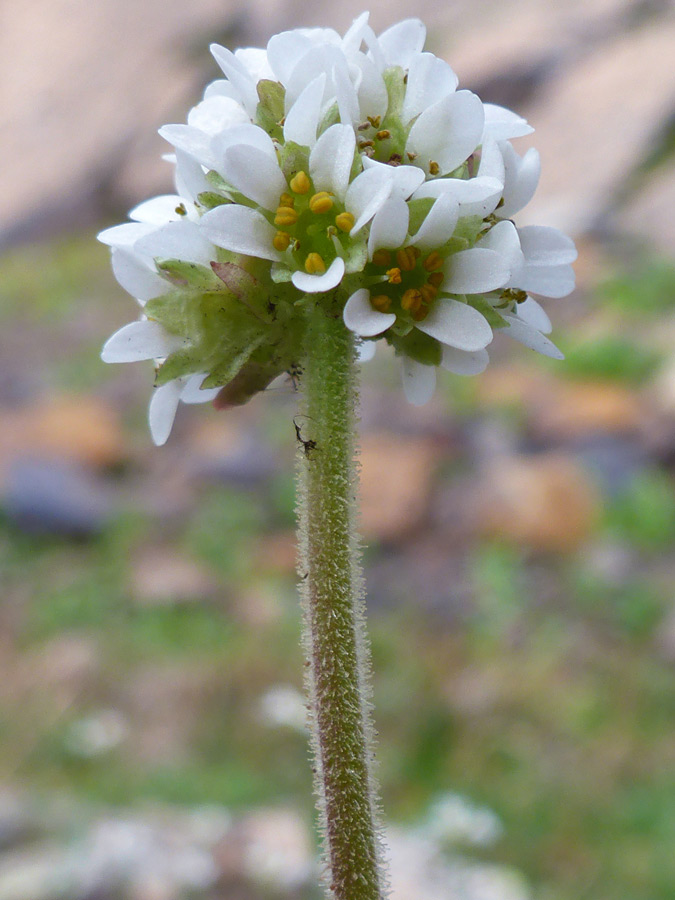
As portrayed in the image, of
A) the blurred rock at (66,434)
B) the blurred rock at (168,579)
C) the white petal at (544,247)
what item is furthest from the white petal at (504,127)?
the blurred rock at (66,434)

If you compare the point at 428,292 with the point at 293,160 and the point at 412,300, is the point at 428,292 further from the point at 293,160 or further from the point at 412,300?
the point at 293,160

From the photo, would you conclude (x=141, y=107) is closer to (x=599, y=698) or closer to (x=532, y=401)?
(x=532, y=401)

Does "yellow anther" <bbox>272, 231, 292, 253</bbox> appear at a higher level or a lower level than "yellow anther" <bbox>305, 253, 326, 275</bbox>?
higher

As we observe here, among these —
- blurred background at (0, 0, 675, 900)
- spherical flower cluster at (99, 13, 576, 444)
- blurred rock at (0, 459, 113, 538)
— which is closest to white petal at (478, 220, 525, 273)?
spherical flower cluster at (99, 13, 576, 444)

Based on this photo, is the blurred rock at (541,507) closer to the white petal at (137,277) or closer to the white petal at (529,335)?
the white petal at (529,335)

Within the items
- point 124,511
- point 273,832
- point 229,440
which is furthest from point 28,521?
point 273,832

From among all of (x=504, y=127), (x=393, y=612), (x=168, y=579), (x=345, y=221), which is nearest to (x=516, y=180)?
(x=504, y=127)

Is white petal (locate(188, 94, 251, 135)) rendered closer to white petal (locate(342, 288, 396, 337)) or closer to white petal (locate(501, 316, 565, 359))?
white petal (locate(342, 288, 396, 337))
